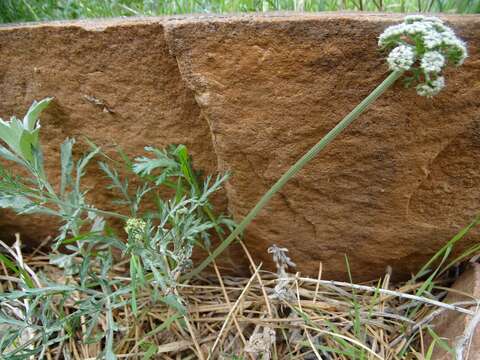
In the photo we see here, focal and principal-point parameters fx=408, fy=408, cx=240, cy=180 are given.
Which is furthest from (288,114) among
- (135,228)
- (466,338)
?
(466,338)

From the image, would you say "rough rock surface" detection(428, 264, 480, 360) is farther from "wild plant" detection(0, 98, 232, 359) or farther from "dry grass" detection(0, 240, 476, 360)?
"wild plant" detection(0, 98, 232, 359)

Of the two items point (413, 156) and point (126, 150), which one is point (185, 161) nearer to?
point (126, 150)

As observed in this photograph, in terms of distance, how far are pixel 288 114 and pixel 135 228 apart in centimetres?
53

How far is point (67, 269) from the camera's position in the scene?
1429 millimetres

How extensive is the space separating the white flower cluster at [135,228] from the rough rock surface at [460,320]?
925 millimetres

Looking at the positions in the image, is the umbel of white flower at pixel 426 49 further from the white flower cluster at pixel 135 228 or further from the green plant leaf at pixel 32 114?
the green plant leaf at pixel 32 114

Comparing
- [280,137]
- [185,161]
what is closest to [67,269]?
[185,161]

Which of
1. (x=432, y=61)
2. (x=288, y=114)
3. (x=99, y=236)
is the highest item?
(x=432, y=61)

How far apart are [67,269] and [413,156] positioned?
120cm

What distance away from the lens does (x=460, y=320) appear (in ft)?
4.00

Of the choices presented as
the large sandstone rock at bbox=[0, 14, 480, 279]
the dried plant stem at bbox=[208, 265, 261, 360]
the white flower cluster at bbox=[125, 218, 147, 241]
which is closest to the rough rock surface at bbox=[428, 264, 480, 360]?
the large sandstone rock at bbox=[0, 14, 480, 279]

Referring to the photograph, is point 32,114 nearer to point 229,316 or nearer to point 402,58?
point 229,316

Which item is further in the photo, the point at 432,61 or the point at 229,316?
the point at 229,316

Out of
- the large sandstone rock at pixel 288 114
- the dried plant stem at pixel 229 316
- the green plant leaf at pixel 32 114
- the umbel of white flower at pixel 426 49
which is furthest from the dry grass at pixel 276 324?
the umbel of white flower at pixel 426 49
